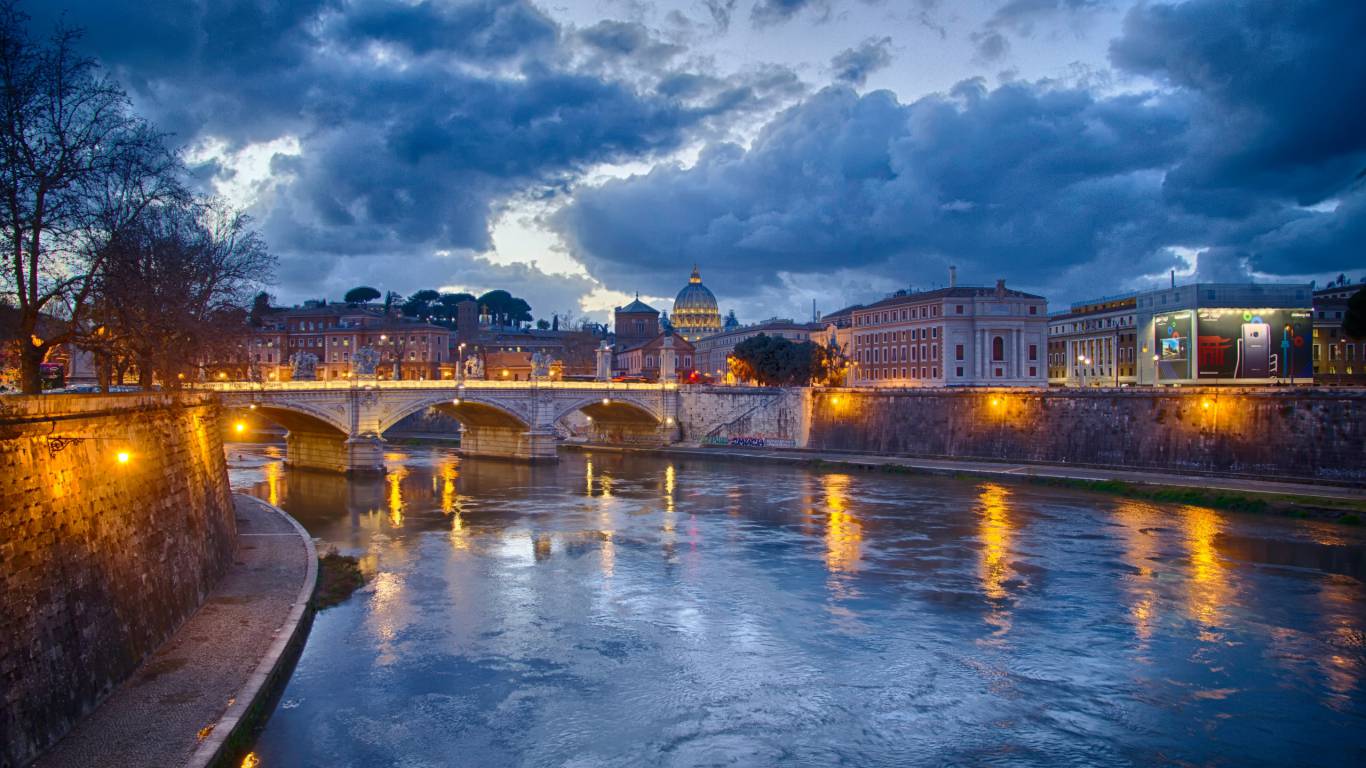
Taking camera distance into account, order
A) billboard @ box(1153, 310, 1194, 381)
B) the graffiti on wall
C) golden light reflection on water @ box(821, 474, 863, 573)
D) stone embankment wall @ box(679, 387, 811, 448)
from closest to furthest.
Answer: golden light reflection on water @ box(821, 474, 863, 573) → billboard @ box(1153, 310, 1194, 381) → the graffiti on wall → stone embankment wall @ box(679, 387, 811, 448)

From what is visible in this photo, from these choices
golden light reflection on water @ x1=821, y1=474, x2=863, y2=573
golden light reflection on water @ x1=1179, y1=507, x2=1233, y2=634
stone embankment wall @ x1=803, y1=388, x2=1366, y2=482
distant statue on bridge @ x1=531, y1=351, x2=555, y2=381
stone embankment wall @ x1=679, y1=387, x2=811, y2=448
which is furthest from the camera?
stone embankment wall @ x1=679, y1=387, x2=811, y2=448

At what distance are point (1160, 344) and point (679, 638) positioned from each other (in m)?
47.5

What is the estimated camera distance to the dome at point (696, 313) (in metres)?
154

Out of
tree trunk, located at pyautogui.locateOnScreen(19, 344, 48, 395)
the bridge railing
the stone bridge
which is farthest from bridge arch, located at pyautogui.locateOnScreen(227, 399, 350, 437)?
tree trunk, located at pyautogui.locateOnScreen(19, 344, 48, 395)

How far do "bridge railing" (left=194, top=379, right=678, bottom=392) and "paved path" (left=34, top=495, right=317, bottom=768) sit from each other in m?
19.0

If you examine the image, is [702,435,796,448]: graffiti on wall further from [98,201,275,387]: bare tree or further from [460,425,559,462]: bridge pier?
[98,201,275,387]: bare tree

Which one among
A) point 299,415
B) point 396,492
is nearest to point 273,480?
point 299,415

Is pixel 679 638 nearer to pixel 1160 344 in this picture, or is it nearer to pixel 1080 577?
pixel 1080 577

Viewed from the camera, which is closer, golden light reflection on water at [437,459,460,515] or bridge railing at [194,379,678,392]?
golden light reflection on water at [437,459,460,515]

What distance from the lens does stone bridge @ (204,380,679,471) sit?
151ft

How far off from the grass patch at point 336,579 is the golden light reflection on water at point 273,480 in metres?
13.2

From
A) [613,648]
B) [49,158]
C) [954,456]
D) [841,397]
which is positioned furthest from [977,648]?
[841,397]

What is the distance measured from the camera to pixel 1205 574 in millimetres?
23656

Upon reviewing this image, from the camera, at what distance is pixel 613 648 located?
1795cm
